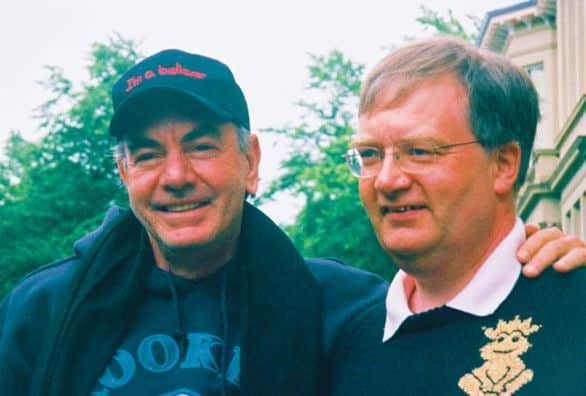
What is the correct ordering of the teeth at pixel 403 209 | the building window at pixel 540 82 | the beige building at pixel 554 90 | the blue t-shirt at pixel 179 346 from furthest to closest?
the building window at pixel 540 82, the beige building at pixel 554 90, the blue t-shirt at pixel 179 346, the teeth at pixel 403 209

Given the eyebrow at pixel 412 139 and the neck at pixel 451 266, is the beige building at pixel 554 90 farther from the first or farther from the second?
the eyebrow at pixel 412 139

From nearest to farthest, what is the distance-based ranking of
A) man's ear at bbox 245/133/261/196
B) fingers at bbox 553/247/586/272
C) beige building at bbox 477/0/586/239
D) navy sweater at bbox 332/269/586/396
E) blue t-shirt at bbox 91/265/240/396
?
navy sweater at bbox 332/269/586/396 < fingers at bbox 553/247/586/272 < blue t-shirt at bbox 91/265/240/396 < man's ear at bbox 245/133/261/196 < beige building at bbox 477/0/586/239

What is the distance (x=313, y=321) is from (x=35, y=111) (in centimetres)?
2795

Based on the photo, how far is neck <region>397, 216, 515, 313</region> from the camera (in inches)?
139

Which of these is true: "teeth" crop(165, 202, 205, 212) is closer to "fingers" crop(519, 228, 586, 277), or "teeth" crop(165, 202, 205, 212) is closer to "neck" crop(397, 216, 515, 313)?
"neck" crop(397, 216, 515, 313)

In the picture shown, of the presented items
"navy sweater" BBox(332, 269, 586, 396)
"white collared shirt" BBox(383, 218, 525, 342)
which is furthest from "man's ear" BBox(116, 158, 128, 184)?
"white collared shirt" BBox(383, 218, 525, 342)

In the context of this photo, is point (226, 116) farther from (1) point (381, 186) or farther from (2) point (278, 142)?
(2) point (278, 142)

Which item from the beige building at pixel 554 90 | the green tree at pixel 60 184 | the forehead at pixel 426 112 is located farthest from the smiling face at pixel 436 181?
the green tree at pixel 60 184

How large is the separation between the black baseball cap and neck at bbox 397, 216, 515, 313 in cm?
109

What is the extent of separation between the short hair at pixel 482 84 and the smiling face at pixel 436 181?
0.11ft

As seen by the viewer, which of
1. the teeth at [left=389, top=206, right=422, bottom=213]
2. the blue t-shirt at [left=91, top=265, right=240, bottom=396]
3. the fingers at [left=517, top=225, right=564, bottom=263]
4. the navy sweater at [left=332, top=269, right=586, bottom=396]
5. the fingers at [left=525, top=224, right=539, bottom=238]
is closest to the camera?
the navy sweater at [left=332, top=269, right=586, bottom=396]

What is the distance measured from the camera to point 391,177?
347 cm

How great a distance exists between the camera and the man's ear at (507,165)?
11.5 feet

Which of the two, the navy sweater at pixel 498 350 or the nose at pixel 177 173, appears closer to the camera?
the navy sweater at pixel 498 350
